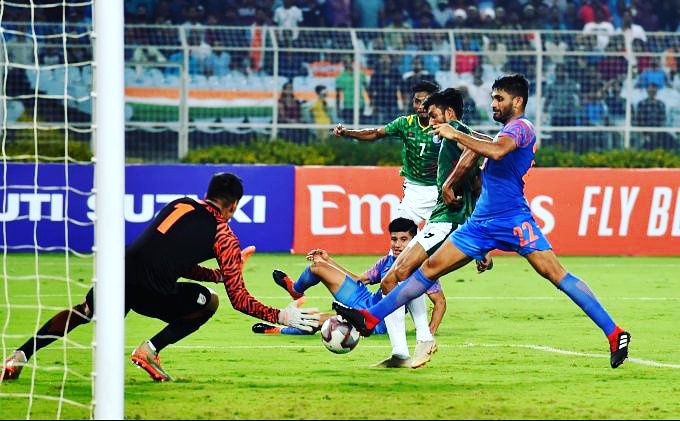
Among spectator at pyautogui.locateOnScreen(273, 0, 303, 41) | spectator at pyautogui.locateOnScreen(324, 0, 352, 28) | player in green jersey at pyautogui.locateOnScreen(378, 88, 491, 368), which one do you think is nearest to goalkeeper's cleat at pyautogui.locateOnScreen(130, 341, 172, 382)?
player in green jersey at pyautogui.locateOnScreen(378, 88, 491, 368)

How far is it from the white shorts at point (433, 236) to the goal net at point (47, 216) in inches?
99.1

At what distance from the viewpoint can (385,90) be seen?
2223 cm

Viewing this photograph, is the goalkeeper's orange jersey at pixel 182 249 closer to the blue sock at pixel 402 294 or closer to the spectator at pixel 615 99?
the blue sock at pixel 402 294

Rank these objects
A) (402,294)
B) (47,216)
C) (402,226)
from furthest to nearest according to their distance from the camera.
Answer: (47,216)
(402,226)
(402,294)

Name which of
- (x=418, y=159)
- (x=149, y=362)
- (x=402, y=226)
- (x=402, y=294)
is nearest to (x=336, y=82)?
(x=418, y=159)

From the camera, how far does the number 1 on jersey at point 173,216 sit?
8.60 meters

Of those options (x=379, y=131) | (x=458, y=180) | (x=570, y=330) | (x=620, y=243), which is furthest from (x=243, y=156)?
(x=458, y=180)

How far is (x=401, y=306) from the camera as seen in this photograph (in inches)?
364

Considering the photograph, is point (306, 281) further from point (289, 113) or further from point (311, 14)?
point (311, 14)

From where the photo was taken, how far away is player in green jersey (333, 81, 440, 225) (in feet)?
38.1

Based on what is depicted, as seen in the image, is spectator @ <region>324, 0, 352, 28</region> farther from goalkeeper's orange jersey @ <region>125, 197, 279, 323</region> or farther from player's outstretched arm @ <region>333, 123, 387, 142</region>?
goalkeeper's orange jersey @ <region>125, 197, 279, 323</region>

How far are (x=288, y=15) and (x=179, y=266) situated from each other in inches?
688

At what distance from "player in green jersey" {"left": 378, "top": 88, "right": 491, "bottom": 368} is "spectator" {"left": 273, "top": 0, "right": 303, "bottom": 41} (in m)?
15.4

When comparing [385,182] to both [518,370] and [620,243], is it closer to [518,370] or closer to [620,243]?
[620,243]
